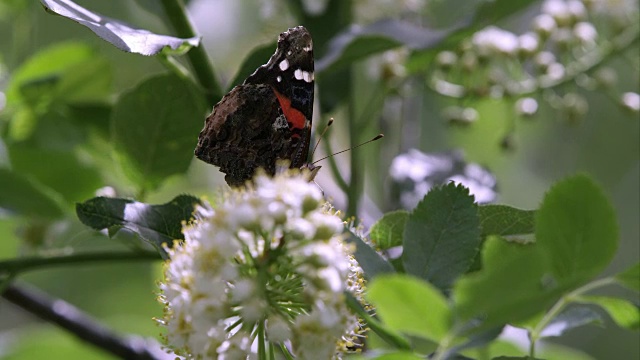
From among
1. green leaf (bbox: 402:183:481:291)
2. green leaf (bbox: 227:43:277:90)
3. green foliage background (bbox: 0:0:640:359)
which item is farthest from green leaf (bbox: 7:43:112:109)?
green leaf (bbox: 402:183:481:291)

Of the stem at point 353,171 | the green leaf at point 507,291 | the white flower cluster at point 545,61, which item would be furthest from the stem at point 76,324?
the green leaf at point 507,291

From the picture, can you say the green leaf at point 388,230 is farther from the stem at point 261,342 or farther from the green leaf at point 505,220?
the stem at point 261,342

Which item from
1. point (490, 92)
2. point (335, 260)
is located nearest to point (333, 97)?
point (490, 92)

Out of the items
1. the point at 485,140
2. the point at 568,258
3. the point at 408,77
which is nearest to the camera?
the point at 568,258

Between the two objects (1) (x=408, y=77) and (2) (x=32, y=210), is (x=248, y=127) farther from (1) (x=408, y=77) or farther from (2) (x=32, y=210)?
(1) (x=408, y=77)

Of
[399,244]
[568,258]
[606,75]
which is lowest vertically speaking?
[568,258]

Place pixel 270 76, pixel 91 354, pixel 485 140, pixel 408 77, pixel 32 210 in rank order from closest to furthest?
pixel 270 76, pixel 32 210, pixel 408 77, pixel 91 354, pixel 485 140

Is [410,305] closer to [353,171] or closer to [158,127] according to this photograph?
[158,127]
